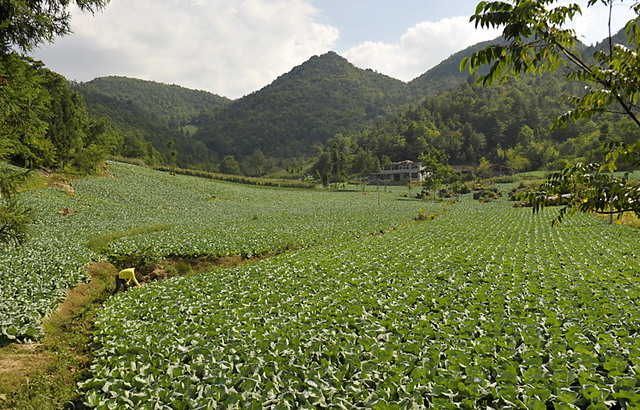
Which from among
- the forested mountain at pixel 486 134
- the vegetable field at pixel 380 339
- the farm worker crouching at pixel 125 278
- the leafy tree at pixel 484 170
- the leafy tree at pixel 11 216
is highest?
the forested mountain at pixel 486 134

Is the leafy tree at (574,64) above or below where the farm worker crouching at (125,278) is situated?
above

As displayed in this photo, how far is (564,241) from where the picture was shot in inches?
776

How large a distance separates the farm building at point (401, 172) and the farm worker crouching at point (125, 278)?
108016 mm

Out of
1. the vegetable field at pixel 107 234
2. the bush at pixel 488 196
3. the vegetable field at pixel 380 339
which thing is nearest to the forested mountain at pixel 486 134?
the bush at pixel 488 196

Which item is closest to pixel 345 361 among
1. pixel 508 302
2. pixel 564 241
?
pixel 508 302

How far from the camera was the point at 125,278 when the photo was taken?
13.7 m

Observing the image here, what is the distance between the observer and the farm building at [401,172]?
117 metres

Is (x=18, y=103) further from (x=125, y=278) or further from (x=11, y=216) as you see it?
(x=125, y=278)

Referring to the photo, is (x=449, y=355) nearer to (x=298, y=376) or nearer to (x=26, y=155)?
(x=298, y=376)

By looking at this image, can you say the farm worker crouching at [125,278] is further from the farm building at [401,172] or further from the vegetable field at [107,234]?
the farm building at [401,172]

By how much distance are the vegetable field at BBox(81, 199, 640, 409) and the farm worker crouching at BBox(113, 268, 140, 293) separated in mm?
1623

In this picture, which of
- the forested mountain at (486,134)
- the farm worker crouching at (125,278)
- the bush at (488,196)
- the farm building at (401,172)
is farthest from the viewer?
the farm building at (401,172)

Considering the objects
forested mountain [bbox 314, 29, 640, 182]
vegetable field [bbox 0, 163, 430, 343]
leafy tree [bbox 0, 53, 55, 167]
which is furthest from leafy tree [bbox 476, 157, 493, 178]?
leafy tree [bbox 0, 53, 55, 167]

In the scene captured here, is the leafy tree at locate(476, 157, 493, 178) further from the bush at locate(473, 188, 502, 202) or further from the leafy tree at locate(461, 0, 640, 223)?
the leafy tree at locate(461, 0, 640, 223)
